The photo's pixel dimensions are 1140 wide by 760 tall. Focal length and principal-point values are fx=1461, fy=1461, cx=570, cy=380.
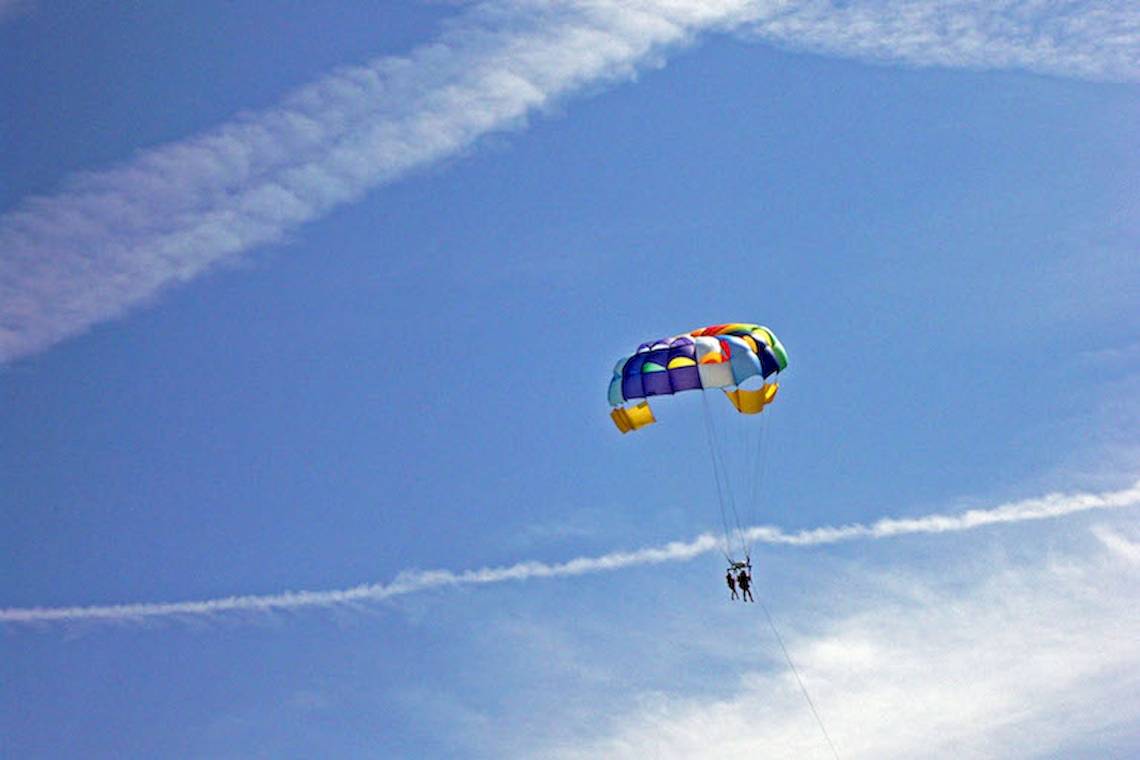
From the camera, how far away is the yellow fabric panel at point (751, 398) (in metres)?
60.7

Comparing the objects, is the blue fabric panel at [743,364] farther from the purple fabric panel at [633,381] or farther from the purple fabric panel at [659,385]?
the purple fabric panel at [633,381]

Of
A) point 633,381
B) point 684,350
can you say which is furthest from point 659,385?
point 684,350

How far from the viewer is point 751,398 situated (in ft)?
199

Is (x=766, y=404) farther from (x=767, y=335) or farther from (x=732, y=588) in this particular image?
(x=732, y=588)

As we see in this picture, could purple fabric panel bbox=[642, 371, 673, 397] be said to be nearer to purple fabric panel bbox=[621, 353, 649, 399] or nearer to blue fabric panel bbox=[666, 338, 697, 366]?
purple fabric panel bbox=[621, 353, 649, 399]

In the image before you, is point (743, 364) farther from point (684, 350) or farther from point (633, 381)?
point (633, 381)

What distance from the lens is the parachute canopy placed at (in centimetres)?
5812

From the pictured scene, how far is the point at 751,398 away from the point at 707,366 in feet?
11.7

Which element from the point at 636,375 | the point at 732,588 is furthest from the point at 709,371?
the point at 732,588

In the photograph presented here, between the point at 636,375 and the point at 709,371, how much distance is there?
2952 mm

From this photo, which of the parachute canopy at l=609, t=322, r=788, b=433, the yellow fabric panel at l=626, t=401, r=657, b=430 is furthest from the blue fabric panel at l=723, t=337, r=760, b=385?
the yellow fabric panel at l=626, t=401, r=657, b=430

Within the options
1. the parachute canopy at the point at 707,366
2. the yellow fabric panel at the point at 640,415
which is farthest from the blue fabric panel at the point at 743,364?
the yellow fabric panel at the point at 640,415

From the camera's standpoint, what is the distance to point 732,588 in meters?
58.7

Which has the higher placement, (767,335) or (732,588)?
(767,335)
